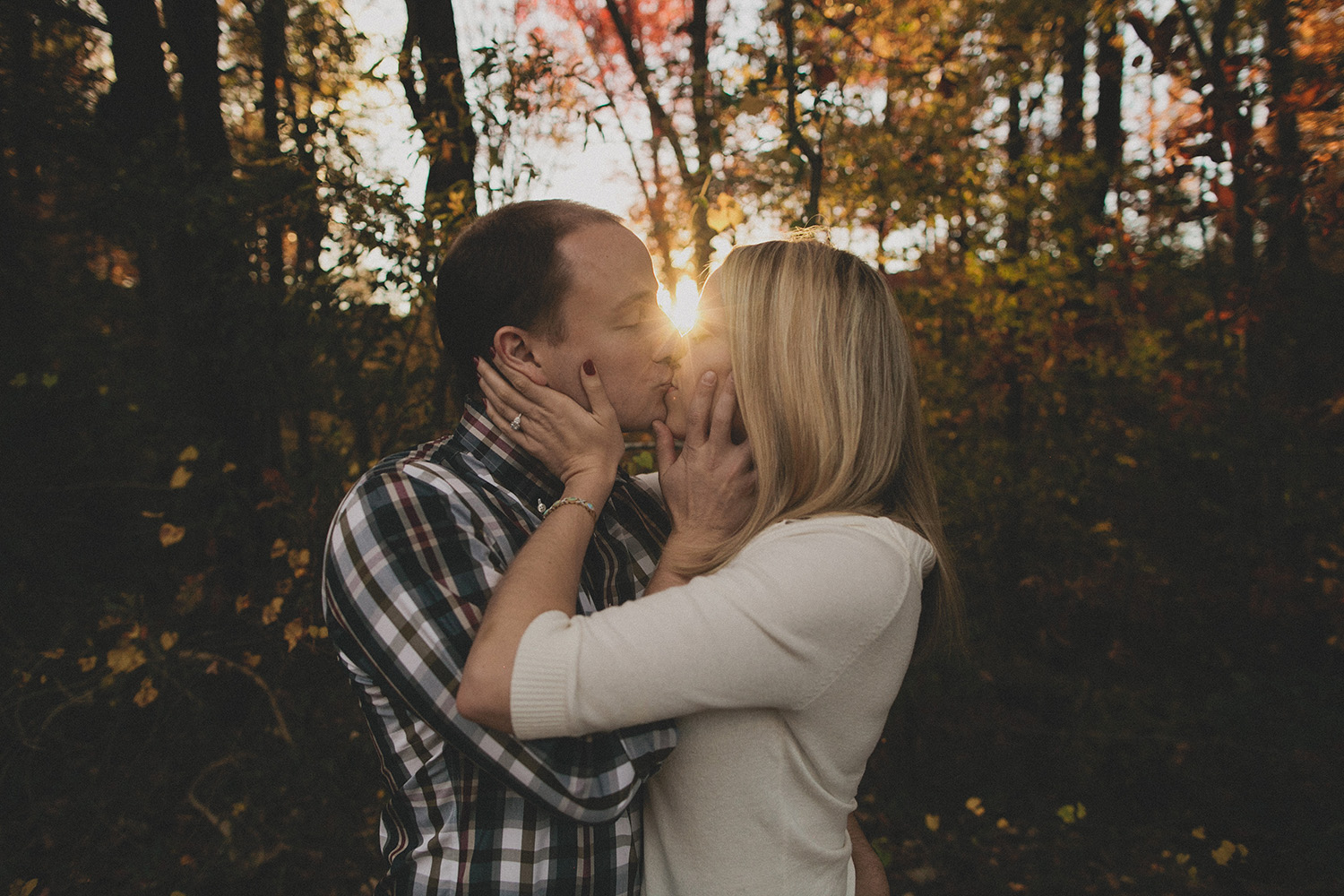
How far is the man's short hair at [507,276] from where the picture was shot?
191cm

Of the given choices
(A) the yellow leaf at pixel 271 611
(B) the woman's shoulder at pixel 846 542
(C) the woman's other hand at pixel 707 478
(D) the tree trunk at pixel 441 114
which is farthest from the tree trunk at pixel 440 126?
(B) the woman's shoulder at pixel 846 542

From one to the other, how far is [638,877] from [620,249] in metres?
1.40

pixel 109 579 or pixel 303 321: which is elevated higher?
pixel 303 321

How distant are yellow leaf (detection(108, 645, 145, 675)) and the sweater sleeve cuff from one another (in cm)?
320

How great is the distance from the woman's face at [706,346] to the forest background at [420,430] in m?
1.44

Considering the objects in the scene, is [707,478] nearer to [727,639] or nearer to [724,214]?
[727,639]

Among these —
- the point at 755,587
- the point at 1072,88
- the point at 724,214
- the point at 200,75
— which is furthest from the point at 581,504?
the point at 1072,88

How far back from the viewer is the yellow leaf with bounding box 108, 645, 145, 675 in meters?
3.50

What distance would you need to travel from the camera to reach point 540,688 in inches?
47.5

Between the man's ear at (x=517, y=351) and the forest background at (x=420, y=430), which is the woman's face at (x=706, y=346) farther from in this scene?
the forest background at (x=420, y=430)

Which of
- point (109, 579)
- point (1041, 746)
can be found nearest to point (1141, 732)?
point (1041, 746)

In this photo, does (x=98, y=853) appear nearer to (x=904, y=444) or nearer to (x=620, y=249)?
(x=620, y=249)

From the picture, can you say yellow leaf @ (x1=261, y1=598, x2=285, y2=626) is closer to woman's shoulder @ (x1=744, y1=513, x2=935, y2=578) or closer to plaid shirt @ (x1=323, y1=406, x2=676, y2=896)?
plaid shirt @ (x1=323, y1=406, x2=676, y2=896)

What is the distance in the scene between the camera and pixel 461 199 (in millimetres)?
3129
